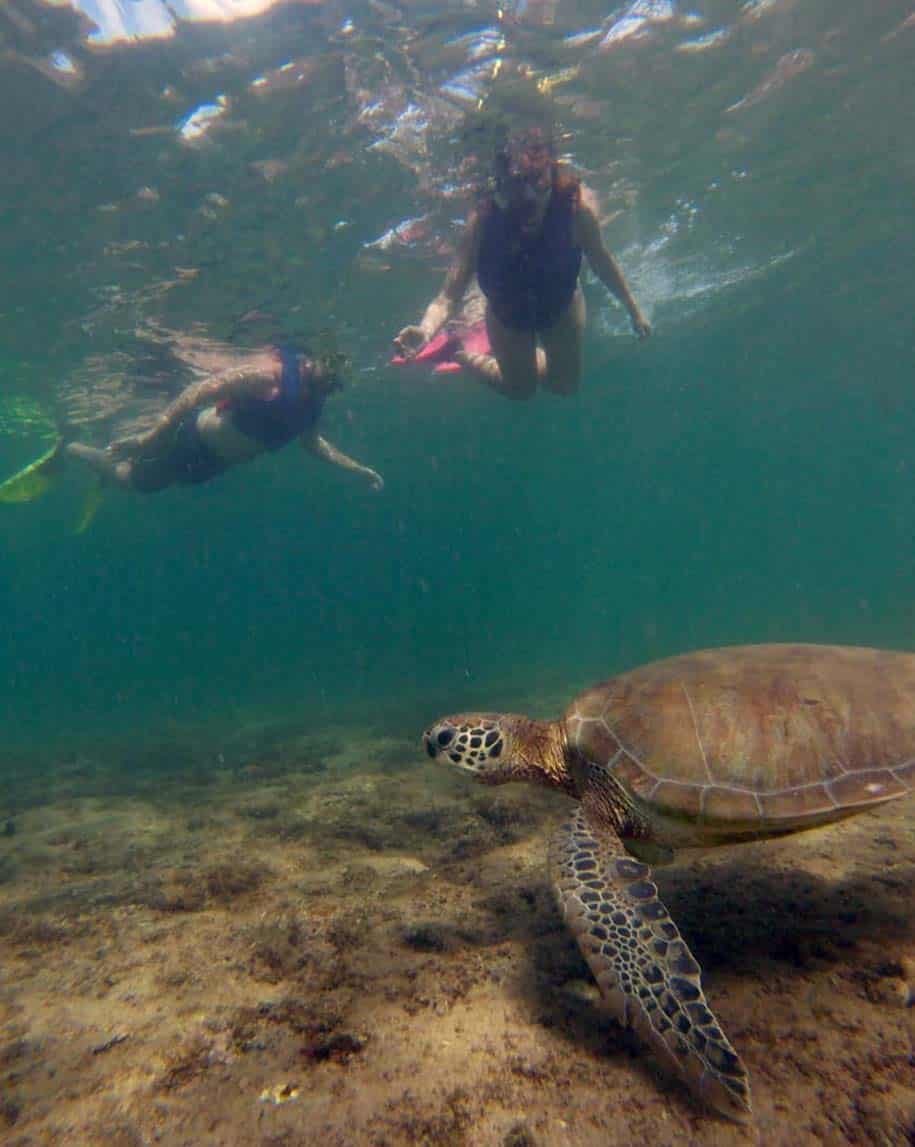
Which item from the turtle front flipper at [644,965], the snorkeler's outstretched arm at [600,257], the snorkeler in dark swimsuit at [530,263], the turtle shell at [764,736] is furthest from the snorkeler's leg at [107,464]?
the turtle front flipper at [644,965]

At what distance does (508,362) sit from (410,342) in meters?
2.70

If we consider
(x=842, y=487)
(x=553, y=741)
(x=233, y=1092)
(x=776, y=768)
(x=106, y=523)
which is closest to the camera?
(x=233, y=1092)

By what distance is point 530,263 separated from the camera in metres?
6.84

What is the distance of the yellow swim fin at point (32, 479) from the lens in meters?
11.4

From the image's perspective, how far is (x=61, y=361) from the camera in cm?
1535

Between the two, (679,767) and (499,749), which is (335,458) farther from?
(679,767)

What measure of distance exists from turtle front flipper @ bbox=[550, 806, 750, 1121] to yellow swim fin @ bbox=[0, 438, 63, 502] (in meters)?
12.8

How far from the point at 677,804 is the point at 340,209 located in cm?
1262

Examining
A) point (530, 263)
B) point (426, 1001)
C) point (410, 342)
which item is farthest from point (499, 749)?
point (530, 263)

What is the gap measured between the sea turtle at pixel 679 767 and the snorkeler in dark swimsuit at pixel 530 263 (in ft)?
14.6

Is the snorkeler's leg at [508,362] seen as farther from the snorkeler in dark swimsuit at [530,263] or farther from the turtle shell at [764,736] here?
the turtle shell at [764,736]

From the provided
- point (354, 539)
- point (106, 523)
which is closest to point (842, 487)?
point (354, 539)

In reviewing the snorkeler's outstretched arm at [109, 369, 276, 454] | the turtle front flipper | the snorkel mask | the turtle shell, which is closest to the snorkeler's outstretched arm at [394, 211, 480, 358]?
the snorkel mask

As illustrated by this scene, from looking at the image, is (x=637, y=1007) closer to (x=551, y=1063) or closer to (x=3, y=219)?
(x=551, y=1063)
